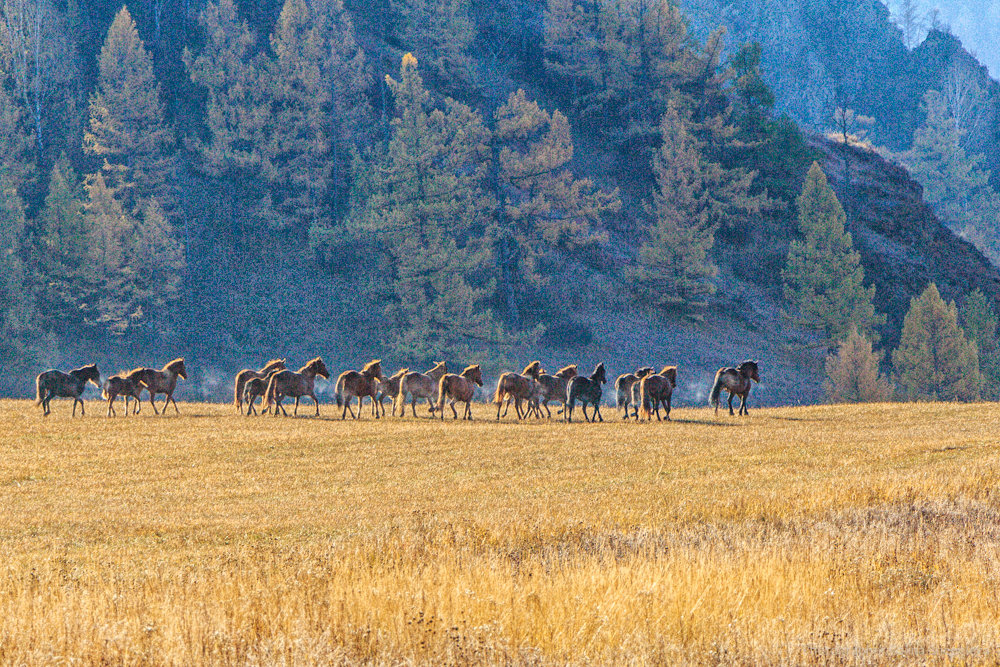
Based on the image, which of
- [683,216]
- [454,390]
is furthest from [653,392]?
[683,216]

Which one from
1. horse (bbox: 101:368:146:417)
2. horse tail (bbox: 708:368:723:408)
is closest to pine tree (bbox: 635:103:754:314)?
horse tail (bbox: 708:368:723:408)

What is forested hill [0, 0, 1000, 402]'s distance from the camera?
6838 cm

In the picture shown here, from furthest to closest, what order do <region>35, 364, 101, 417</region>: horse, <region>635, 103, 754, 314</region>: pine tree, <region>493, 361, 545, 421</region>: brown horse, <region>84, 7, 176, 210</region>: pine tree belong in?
<region>635, 103, 754, 314</region>: pine tree
<region>84, 7, 176, 210</region>: pine tree
<region>493, 361, 545, 421</region>: brown horse
<region>35, 364, 101, 417</region>: horse

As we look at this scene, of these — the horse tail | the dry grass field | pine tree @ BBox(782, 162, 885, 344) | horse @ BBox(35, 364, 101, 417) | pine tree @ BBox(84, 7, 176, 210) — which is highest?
pine tree @ BBox(84, 7, 176, 210)

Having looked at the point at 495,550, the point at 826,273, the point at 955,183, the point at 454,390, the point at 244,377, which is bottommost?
the point at 495,550

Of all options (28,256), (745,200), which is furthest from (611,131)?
(28,256)

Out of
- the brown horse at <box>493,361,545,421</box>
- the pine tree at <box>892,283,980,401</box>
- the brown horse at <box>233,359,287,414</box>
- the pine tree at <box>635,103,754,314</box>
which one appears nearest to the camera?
the brown horse at <box>493,361,545,421</box>

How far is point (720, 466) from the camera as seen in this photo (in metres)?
20.8

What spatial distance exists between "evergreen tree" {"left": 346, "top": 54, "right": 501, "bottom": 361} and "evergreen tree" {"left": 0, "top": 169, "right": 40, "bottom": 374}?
22.0m

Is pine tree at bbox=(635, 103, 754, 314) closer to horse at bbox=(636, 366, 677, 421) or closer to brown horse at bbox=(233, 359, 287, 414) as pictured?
brown horse at bbox=(233, 359, 287, 414)

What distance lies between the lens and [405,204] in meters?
70.6

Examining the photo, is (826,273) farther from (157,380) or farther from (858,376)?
(157,380)

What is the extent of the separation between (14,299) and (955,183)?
11908cm

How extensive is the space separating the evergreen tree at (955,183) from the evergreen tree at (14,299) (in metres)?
106
